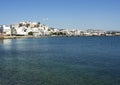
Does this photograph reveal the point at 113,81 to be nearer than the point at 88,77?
Yes

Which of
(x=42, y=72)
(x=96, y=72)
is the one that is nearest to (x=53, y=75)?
(x=42, y=72)

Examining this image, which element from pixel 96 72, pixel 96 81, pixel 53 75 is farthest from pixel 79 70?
pixel 96 81

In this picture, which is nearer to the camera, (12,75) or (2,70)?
(12,75)

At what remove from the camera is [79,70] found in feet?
96.8

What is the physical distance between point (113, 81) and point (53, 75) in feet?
18.4

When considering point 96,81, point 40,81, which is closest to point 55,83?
point 40,81

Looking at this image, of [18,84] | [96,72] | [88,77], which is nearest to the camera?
[18,84]

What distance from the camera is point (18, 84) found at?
22797 millimetres

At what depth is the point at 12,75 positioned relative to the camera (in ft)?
87.9

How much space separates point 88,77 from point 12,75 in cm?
667

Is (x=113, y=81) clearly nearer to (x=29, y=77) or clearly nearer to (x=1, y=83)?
(x=29, y=77)

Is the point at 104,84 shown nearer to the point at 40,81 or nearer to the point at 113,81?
the point at 113,81

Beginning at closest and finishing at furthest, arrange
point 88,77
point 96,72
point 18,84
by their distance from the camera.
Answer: point 18,84 → point 88,77 → point 96,72

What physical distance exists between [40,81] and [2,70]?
23.9 ft
